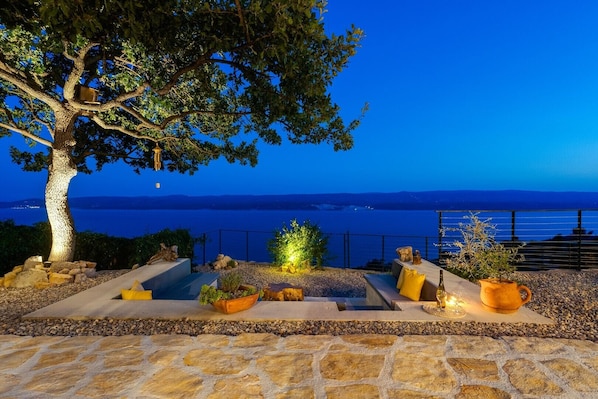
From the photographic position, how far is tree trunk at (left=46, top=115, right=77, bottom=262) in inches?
215

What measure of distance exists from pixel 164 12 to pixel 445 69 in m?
14.0

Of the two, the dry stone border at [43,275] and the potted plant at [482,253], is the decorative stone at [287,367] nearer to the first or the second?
the potted plant at [482,253]

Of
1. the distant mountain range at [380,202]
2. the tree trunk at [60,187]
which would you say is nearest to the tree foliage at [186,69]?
the tree trunk at [60,187]

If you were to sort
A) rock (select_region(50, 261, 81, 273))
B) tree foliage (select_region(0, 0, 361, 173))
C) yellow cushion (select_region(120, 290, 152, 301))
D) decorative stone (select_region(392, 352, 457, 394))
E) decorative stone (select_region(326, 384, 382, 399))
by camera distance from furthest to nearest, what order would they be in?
rock (select_region(50, 261, 81, 273)), yellow cushion (select_region(120, 290, 152, 301)), tree foliage (select_region(0, 0, 361, 173)), decorative stone (select_region(392, 352, 457, 394)), decorative stone (select_region(326, 384, 382, 399))

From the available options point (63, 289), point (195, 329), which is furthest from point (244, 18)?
point (63, 289)

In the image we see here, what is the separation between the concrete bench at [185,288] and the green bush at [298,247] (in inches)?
72.9

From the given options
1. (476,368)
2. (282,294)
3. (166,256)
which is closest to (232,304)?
(282,294)

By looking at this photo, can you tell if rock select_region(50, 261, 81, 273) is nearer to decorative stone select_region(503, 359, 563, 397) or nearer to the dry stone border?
the dry stone border

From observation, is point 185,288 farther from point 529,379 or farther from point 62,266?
point 529,379

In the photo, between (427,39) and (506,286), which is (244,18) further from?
(427,39)

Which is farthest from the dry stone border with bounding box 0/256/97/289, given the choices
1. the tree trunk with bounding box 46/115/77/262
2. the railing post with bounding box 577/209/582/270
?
the railing post with bounding box 577/209/582/270

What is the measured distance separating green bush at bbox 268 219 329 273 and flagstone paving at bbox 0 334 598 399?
465 cm

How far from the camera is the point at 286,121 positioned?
220 inches

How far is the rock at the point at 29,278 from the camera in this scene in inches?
189
